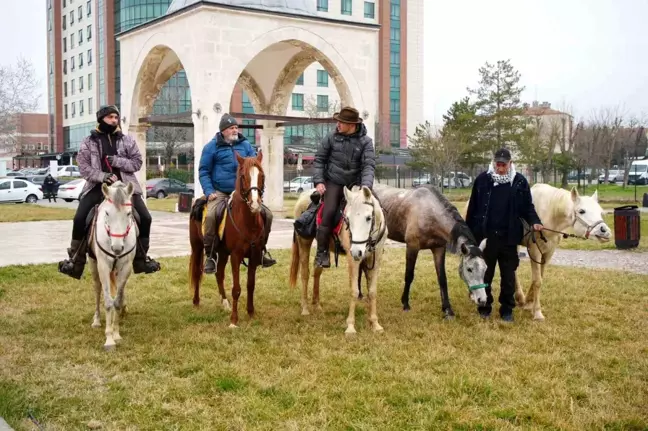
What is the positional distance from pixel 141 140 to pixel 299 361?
19318 mm

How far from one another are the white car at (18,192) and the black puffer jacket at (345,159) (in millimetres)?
30619

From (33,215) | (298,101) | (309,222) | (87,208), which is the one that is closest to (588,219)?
(309,222)

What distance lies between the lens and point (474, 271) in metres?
7.39

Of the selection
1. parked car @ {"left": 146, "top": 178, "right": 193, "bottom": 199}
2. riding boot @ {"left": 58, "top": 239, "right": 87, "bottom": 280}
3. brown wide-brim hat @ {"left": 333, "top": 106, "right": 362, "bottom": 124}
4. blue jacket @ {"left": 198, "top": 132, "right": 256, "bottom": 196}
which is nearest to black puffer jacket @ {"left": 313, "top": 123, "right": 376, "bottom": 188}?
brown wide-brim hat @ {"left": 333, "top": 106, "right": 362, "bottom": 124}

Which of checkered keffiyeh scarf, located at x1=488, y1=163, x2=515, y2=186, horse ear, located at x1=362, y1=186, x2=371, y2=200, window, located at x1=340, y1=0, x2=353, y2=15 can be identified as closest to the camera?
horse ear, located at x1=362, y1=186, x2=371, y2=200

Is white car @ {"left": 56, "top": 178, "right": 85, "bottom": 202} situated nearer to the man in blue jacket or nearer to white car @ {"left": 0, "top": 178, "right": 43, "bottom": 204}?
white car @ {"left": 0, "top": 178, "right": 43, "bottom": 204}

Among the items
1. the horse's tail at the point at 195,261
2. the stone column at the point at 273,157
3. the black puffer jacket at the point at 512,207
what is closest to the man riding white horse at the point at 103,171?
the horse's tail at the point at 195,261

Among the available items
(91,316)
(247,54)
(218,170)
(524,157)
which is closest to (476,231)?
(218,170)

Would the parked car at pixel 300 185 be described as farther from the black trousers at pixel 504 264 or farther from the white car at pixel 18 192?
the black trousers at pixel 504 264

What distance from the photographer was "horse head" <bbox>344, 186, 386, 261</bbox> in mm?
6930

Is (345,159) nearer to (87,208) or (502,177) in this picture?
Result: (502,177)

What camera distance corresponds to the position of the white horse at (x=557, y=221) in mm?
8016

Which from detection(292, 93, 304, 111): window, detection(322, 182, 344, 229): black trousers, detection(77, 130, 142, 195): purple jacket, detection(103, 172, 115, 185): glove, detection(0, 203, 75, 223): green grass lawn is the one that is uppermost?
detection(292, 93, 304, 111): window

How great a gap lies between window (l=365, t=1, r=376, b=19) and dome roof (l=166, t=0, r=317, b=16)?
51.1 m
